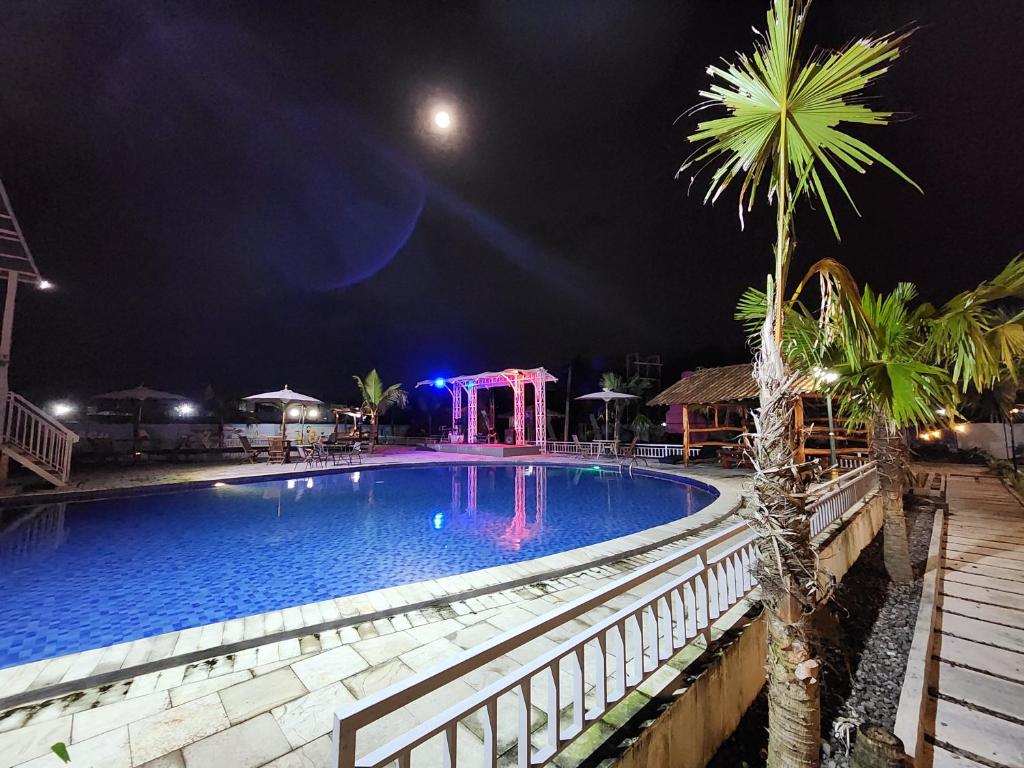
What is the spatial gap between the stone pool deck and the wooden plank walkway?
2.20 meters

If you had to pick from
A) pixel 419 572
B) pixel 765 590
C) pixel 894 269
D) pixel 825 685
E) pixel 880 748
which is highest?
pixel 894 269

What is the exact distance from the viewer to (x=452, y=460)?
52.6ft

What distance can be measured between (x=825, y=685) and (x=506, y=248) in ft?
63.9

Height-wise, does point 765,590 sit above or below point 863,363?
below

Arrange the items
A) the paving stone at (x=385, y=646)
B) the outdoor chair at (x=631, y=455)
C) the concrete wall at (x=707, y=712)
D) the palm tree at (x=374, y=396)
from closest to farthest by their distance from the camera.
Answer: the concrete wall at (x=707, y=712), the paving stone at (x=385, y=646), the outdoor chair at (x=631, y=455), the palm tree at (x=374, y=396)

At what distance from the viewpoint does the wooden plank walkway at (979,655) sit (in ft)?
8.66

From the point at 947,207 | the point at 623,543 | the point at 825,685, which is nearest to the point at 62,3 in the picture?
the point at 623,543

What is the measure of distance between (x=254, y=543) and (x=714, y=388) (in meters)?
14.2

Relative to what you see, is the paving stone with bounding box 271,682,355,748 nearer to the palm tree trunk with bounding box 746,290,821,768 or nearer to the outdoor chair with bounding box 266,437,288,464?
the palm tree trunk with bounding box 746,290,821,768

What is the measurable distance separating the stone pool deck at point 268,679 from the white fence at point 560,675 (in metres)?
0.29

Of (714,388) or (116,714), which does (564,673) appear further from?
(714,388)

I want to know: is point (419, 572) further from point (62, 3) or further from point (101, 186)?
point (101, 186)

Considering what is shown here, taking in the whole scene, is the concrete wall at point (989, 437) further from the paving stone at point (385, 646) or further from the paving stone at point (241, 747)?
the paving stone at point (241, 747)

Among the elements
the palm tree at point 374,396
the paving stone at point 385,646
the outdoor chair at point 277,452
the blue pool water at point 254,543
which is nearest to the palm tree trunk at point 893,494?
the blue pool water at point 254,543
